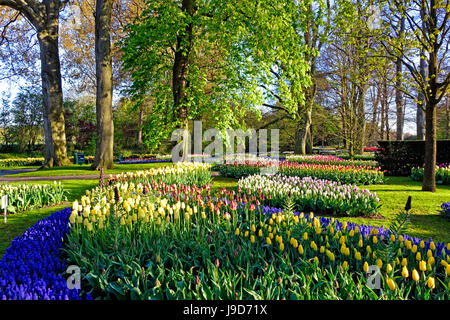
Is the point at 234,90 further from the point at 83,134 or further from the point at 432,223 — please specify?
the point at 83,134

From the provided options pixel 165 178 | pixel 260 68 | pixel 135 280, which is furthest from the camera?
pixel 260 68

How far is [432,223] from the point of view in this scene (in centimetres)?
602

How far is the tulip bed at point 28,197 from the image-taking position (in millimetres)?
6801

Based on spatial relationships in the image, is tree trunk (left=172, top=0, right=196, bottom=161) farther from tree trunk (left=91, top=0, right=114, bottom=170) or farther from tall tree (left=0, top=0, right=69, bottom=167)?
tall tree (left=0, top=0, right=69, bottom=167)

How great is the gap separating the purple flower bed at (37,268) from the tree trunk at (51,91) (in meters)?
12.6

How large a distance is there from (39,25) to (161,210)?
15665 millimetres

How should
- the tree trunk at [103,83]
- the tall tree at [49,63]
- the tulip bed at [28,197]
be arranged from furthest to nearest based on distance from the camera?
the tall tree at [49,63] < the tree trunk at [103,83] < the tulip bed at [28,197]

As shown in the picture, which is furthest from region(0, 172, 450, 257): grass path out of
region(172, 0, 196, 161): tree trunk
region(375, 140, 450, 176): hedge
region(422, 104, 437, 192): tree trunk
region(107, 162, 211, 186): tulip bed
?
region(375, 140, 450, 176): hedge

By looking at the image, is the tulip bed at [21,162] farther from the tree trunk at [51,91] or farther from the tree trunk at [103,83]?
the tree trunk at [103,83]

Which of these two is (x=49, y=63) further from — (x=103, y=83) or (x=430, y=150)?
(x=430, y=150)

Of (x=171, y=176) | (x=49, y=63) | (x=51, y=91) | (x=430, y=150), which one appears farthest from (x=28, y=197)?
(x=430, y=150)

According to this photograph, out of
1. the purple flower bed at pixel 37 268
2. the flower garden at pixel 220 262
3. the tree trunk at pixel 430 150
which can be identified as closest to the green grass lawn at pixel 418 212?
Answer: the tree trunk at pixel 430 150

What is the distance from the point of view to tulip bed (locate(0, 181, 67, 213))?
6.80 meters

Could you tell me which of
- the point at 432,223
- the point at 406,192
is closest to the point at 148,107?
the point at 406,192
